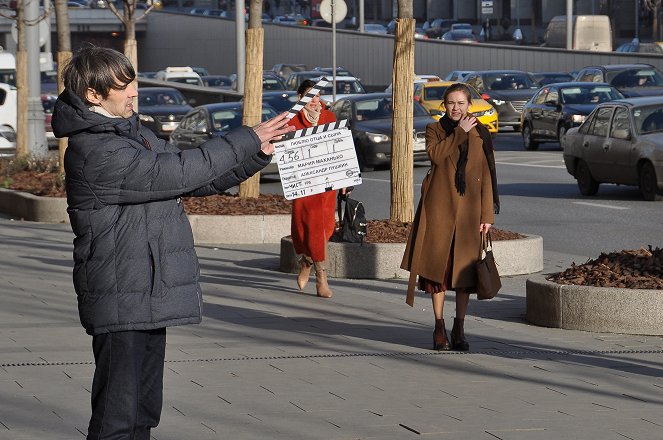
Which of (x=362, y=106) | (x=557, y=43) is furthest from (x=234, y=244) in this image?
(x=557, y=43)

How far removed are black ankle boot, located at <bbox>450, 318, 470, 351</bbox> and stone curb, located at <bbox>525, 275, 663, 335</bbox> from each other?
1.05 meters

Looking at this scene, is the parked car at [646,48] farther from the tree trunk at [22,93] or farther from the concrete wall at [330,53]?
the tree trunk at [22,93]

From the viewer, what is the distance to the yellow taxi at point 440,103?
35.2 metres

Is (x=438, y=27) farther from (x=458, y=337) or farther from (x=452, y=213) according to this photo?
(x=458, y=337)

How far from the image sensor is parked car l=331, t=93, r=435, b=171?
27953 millimetres

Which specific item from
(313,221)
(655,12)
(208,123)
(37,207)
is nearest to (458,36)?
(655,12)

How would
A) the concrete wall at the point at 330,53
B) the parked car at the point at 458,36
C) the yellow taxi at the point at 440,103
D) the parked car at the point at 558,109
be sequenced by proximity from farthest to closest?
the parked car at the point at 458,36, the concrete wall at the point at 330,53, the yellow taxi at the point at 440,103, the parked car at the point at 558,109

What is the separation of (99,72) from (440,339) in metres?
4.56

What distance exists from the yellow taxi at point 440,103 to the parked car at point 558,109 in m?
1.03

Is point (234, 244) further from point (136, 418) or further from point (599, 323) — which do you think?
point (136, 418)

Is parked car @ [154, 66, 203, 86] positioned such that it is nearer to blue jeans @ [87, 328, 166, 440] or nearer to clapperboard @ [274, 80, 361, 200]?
clapperboard @ [274, 80, 361, 200]

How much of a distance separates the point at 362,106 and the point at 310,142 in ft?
61.5

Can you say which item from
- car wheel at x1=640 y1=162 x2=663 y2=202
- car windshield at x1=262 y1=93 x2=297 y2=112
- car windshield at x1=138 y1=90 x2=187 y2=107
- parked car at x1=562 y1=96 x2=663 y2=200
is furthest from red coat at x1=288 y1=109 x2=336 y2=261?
car windshield at x1=138 y1=90 x2=187 y2=107

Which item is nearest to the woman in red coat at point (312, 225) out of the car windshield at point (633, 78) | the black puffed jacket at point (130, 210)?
the black puffed jacket at point (130, 210)
